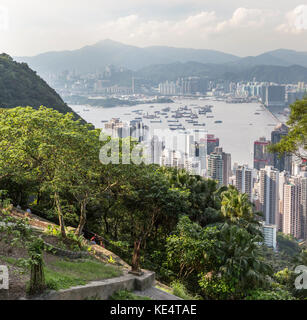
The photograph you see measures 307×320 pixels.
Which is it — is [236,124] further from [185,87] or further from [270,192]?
[270,192]

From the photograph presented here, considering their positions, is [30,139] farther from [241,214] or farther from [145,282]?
[241,214]

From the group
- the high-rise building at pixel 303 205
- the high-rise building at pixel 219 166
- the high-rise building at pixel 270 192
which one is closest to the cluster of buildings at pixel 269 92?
the high-rise building at pixel 270 192

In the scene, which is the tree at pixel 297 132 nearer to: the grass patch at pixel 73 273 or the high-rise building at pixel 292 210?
the grass patch at pixel 73 273

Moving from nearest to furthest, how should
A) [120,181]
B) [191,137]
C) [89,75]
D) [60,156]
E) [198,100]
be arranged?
1. [60,156]
2. [120,181]
3. [89,75]
4. [191,137]
5. [198,100]

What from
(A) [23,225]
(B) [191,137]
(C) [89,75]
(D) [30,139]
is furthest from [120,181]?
(B) [191,137]

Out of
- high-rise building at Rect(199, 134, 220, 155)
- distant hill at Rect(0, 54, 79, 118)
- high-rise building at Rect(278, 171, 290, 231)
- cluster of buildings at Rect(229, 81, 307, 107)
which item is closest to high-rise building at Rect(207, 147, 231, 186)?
high-rise building at Rect(199, 134, 220, 155)

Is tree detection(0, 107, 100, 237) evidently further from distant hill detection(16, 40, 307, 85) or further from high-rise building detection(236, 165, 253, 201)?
high-rise building detection(236, 165, 253, 201)
